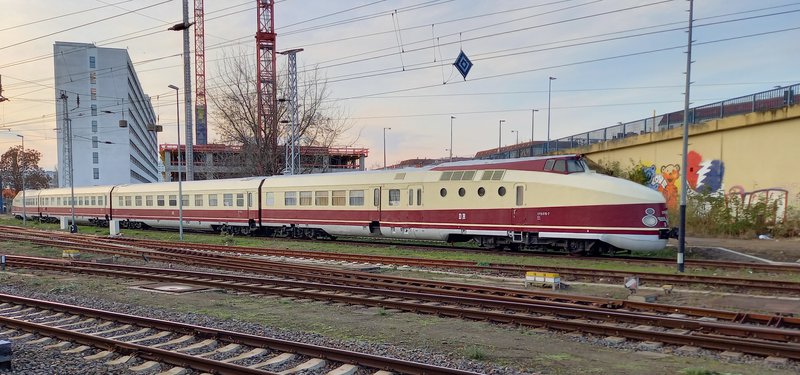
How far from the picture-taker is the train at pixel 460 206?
17.1 meters

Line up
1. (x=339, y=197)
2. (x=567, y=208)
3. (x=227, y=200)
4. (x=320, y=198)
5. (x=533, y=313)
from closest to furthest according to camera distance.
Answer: (x=533, y=313) < (x=567, y=208) < (x=339, y=197) < (x=320, y=198) < (x=227, y=200)

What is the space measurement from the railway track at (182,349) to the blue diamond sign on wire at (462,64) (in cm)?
1381

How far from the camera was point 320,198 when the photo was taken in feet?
82.6

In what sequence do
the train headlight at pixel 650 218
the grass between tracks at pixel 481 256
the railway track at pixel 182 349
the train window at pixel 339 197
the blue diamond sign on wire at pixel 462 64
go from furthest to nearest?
the train window at pixel 339 197
the blue diamond sign on wire at pixel 462 64
the train headlight at pixel 650 218
the grass between tracks at pixel 481 256
the railway track at pixel 182 349

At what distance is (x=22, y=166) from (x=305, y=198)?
3080 inches

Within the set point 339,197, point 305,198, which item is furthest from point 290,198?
point 339,197

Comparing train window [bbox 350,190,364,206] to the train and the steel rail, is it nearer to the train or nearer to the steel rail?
the train

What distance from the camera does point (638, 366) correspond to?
7.07 m

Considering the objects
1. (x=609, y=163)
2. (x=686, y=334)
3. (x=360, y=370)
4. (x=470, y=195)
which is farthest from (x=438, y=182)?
(x=609, y=163)

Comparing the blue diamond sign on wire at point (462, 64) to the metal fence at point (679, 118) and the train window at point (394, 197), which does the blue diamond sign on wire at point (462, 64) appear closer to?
the train window at point (394, 197)

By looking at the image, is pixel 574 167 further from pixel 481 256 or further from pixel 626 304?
pixel 626 304

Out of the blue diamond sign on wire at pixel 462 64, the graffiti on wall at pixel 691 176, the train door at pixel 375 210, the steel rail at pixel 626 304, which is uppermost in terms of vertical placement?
the blue diamond sign on wire at pixel 462 64

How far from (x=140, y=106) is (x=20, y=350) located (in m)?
121

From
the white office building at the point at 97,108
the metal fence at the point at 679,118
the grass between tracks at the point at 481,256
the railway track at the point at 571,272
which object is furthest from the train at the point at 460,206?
the white office building at the point at 97,108
